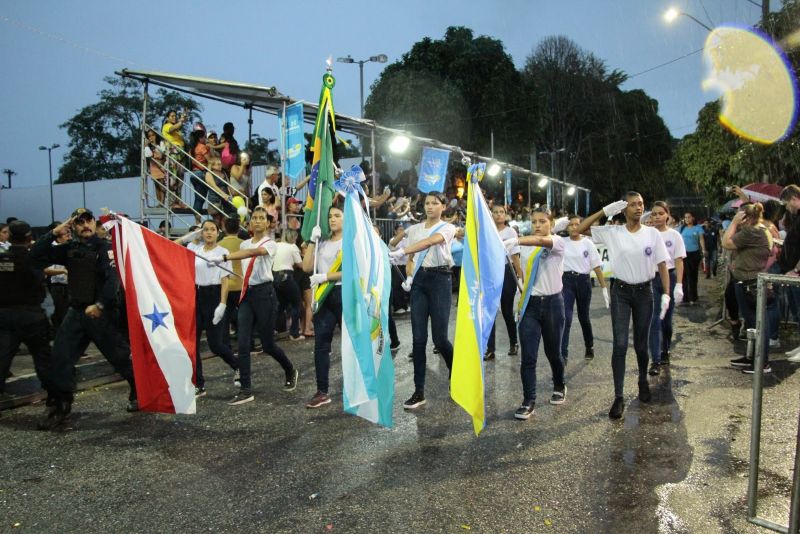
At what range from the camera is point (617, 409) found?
585 centimetres

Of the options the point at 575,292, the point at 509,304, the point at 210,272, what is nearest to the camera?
the point at 210,272

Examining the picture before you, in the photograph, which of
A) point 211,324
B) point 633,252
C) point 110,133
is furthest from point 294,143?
point 110,133

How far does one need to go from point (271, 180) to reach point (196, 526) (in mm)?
9082

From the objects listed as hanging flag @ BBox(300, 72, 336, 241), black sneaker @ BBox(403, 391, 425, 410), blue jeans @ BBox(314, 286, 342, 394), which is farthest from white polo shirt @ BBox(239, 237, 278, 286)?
black sneaker @ BBox(403, 391, 425, 410)

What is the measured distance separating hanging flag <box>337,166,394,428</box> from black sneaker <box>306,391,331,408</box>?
89cm

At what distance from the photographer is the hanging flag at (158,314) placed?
5855mm

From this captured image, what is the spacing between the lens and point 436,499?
411 centimetres

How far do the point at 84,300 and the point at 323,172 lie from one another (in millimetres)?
2811

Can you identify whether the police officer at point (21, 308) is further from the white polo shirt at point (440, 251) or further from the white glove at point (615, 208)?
the white glove at point (615, 208)

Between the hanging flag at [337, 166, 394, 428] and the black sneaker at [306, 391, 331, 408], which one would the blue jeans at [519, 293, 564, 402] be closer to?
the hanging flag at [337, 166, 394, 428]

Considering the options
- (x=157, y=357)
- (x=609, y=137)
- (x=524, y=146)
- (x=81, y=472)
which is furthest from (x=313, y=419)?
(x=609, y=137)

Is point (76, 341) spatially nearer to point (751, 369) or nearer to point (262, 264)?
point (262, 264)

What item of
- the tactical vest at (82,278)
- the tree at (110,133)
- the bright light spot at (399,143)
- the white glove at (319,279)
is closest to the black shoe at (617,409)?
the white glove at (319,279)

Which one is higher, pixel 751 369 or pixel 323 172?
pixel 323 172
